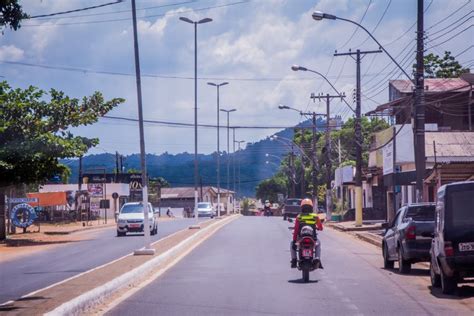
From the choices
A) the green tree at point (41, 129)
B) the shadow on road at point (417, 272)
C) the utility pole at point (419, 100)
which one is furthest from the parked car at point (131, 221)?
the shadow on road at point (417, 272)

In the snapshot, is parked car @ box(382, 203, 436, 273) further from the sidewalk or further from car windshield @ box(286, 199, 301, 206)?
car windshield @ box(286, 199, 301, 206)

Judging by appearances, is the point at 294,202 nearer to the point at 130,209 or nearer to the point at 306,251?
the point at 130,209

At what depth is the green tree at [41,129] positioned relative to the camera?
33.3 metres

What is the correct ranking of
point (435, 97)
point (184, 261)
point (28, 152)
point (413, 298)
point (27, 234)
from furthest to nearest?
point (435, 97), point (27, 234), point (28, 152), point (184, 261), point (413, 298)

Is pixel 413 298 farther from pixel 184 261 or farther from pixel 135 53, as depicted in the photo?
pixel 135 53

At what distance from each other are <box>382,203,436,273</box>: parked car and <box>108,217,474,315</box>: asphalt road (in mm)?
433

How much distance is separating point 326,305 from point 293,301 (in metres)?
0.77

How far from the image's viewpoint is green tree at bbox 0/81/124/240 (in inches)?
1310

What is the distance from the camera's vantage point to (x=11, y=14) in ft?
38.1

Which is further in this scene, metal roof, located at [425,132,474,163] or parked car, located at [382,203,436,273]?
metal roof, located at [425,132,474,163]

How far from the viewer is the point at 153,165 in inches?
7470

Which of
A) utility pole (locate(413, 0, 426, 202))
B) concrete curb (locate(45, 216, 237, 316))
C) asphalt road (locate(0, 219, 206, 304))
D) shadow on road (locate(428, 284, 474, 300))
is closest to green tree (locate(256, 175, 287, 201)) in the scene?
asphalt road (locate(0, 219, 206, 304))

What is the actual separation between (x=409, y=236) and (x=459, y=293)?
145 inches

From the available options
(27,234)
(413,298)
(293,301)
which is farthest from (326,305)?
(27,234)
